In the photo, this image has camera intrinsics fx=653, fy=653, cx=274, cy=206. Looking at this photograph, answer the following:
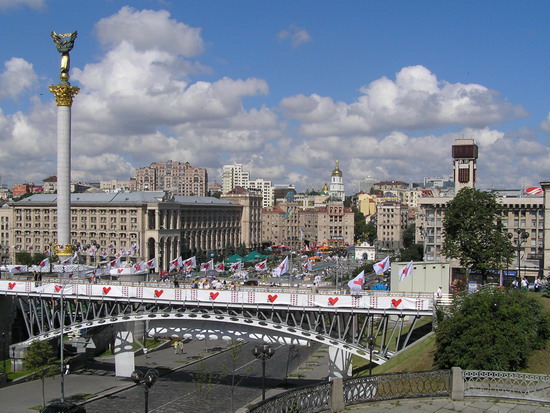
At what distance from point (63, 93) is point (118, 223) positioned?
5861 cm

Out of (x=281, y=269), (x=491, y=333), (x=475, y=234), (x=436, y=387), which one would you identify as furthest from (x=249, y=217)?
(x=436, y=387)

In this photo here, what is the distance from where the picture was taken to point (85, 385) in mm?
49281

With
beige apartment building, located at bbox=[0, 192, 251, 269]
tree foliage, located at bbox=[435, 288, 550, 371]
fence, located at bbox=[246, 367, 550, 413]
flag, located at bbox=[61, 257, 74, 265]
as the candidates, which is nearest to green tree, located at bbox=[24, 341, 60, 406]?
flag, located at bbox=[61, 257, 74, 265]

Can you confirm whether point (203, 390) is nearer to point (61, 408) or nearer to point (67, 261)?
point (61, 408)

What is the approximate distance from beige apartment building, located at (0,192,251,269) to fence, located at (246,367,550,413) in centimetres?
10583

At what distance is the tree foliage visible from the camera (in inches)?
1145

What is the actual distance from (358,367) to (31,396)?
23.7 metres

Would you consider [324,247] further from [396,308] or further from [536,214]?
[396,308]

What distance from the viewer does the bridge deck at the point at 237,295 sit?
133ft

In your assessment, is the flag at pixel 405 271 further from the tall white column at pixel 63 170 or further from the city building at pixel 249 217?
the city building at pixel 249 217

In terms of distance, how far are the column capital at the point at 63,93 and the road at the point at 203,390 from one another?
35.3m

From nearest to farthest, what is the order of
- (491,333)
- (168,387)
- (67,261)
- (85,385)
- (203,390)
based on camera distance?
(491,333), (203,390), (85,385), (168,387), (67,261)

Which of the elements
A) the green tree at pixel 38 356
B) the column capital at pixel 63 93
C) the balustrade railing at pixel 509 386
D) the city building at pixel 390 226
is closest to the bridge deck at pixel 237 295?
the green tree at pixel 38 356

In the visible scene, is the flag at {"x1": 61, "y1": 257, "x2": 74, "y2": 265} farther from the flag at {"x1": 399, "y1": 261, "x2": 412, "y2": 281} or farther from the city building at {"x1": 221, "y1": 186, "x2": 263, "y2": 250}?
the city building at {"x1": 221, "y1": 186, "x2": 263, "y2": 250}
